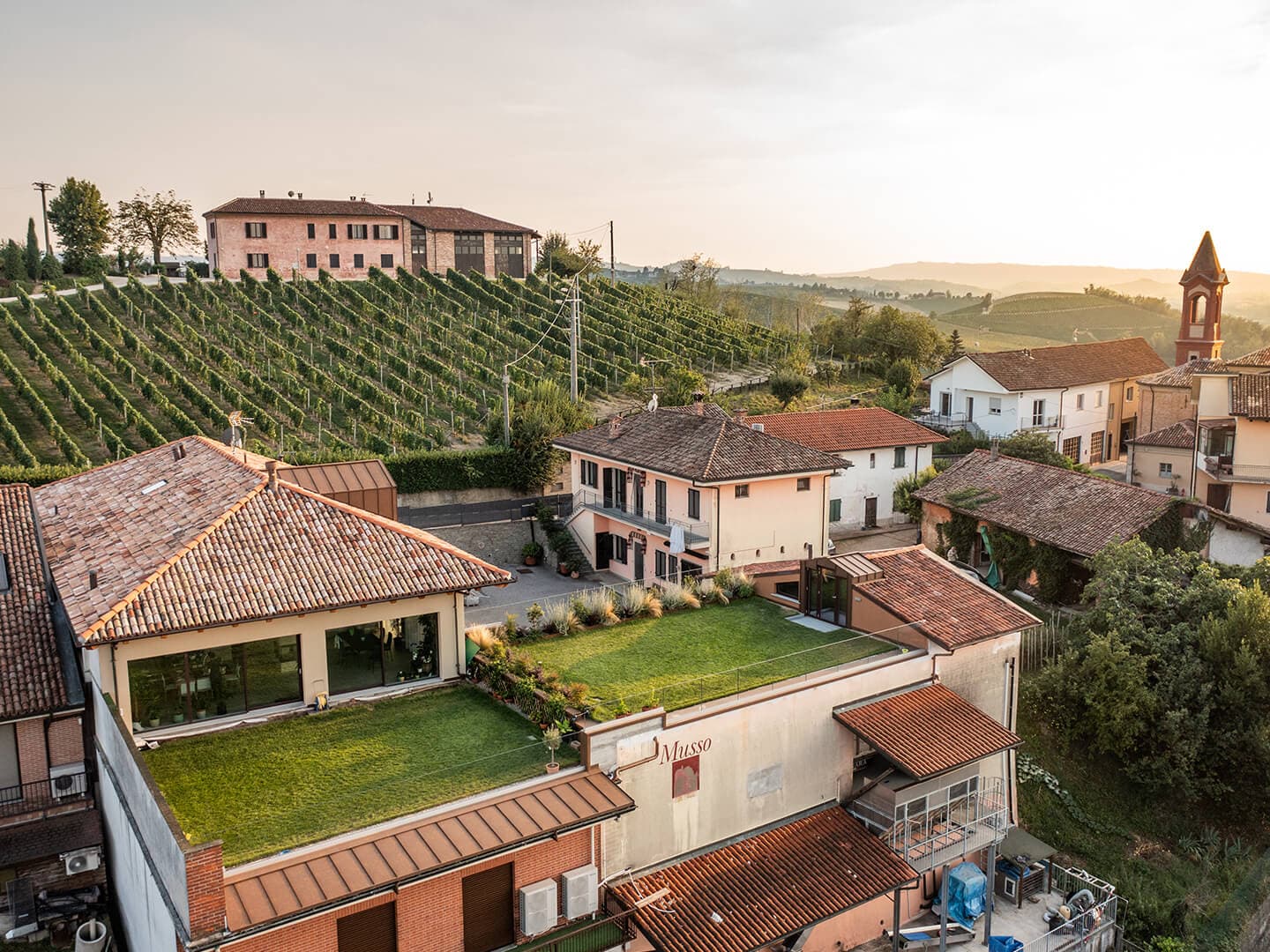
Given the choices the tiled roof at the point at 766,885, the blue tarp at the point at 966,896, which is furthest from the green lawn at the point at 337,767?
the blue tarp at the point at 966,896

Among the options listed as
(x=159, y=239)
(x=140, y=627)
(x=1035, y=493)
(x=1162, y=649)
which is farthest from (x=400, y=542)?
(x=159, y=239)

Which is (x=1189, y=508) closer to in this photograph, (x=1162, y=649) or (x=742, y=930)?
(x=1162, y=649)

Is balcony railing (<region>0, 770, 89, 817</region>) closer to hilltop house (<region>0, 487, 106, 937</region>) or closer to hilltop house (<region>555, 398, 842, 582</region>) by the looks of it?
hilltop house (<region>0, 487, 106, 937</region>)

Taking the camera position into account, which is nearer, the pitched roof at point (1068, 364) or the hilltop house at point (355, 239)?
the pitched roof at point (1068, 364)

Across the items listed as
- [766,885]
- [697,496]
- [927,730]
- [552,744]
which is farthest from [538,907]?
[697,496]

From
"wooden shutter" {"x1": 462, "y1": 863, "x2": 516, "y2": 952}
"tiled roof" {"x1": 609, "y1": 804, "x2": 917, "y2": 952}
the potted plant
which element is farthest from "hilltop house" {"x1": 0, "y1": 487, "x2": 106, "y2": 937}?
"tiled roof" {"x1": 609, "y1": 804, "x2": 917, "y2": 952}

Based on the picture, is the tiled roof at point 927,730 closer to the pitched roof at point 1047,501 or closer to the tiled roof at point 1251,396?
the pitched roof at point 1047,501
